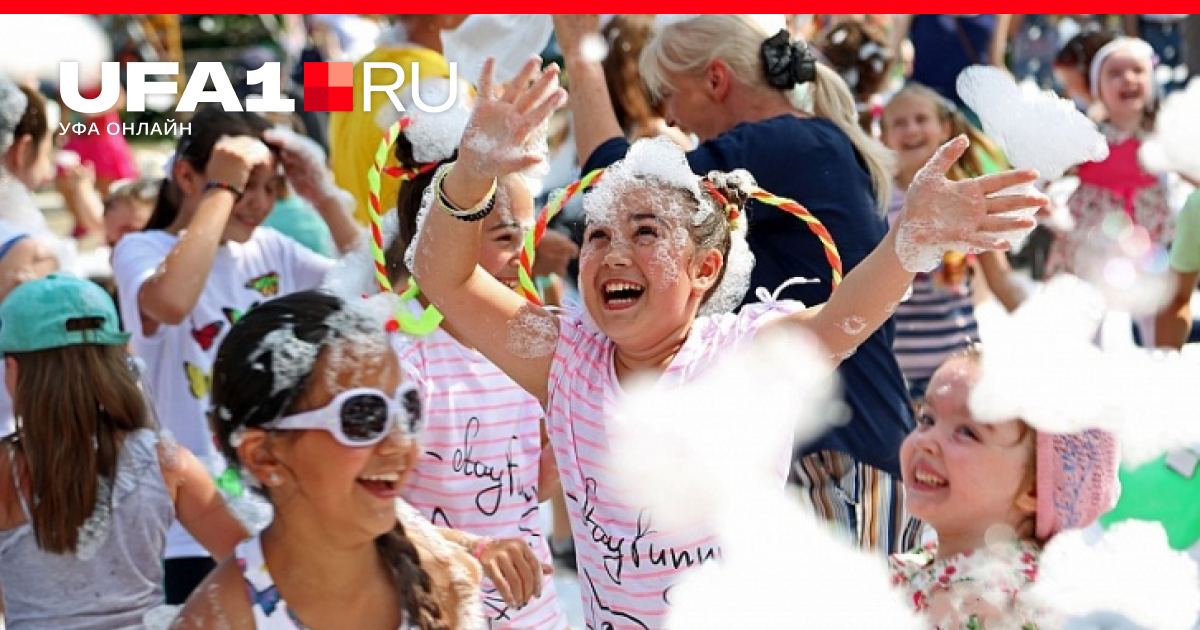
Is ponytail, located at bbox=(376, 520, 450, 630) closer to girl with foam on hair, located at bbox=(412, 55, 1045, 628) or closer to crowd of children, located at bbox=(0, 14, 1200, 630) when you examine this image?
crowd of children, located at bbox=(0, 14, 1200, 630)

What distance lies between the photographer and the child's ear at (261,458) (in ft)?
6.66

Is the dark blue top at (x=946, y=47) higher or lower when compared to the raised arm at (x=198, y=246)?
higher

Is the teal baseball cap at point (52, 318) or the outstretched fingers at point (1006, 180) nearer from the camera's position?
A: the outstretched fingers at point (1006, 180)

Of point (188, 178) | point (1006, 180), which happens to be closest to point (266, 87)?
point (188, 178)

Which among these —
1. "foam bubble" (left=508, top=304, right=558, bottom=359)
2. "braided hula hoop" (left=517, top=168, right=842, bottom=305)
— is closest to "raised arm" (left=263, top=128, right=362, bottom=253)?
"braided hula hoop" (left=517, top=168, right=842, bottom=305)

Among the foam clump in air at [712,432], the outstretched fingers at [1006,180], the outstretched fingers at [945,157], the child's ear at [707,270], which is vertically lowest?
the foam clump in air at [712,432]

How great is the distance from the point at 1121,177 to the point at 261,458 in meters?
4.45

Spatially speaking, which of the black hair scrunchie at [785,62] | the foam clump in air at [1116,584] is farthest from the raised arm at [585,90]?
the foam clump in air at [1116,584]

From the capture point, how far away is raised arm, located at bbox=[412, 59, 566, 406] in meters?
2.26

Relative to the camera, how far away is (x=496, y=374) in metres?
2.91

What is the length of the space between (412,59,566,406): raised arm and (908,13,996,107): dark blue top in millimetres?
3965

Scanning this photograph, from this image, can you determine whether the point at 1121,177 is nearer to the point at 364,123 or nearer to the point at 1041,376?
the point at 364,123

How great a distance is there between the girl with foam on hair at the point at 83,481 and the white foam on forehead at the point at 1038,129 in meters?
1.45

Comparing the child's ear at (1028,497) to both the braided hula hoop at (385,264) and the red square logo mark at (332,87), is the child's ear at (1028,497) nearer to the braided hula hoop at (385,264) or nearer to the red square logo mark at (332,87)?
the braided hula hoop at (385,264)
